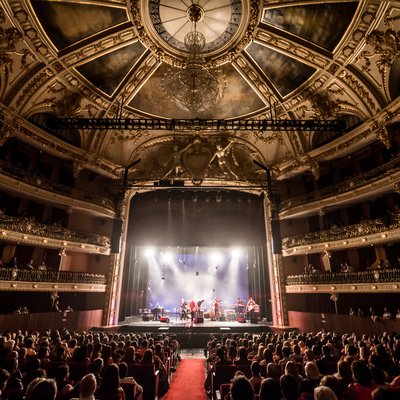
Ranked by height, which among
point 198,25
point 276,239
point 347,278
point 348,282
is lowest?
point 348,282

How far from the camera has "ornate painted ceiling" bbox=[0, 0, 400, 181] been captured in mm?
10320

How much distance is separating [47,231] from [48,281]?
2.58m

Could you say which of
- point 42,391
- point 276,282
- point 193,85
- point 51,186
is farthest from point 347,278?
point 51,186

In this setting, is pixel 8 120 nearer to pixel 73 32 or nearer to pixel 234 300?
pixel 73 32

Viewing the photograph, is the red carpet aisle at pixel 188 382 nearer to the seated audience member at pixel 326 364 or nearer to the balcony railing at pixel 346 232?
the seated audience member at pixel 326 364

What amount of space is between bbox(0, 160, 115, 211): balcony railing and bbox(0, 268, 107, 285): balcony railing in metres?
4.22

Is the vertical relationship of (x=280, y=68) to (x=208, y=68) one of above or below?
below

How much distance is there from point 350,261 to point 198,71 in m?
13.6

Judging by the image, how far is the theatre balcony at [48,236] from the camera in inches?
494

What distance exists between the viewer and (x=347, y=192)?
14.3 m

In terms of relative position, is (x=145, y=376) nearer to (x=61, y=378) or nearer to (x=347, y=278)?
(x=61, y=378)

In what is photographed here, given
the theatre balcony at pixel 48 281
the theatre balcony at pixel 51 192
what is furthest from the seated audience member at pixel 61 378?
the theatre balcony at pixel 51 192

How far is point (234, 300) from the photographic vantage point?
79.7ft

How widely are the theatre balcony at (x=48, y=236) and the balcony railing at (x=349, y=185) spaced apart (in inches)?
466
